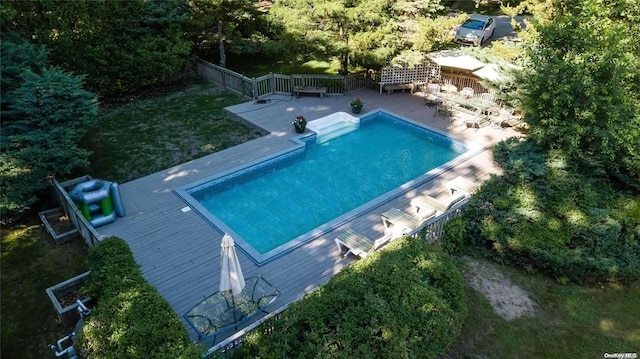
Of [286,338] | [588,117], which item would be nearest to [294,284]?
[286,338]

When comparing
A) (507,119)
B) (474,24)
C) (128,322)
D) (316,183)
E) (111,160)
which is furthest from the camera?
(474,24)

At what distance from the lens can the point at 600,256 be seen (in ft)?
29.9

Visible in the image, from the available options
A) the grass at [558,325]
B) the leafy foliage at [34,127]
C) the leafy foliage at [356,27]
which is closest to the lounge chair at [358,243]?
the grass at [558,325]

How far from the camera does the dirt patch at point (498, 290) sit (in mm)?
8312

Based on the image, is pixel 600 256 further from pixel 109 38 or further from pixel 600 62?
pixel 109 38

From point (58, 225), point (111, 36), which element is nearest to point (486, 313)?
point (58, 225)

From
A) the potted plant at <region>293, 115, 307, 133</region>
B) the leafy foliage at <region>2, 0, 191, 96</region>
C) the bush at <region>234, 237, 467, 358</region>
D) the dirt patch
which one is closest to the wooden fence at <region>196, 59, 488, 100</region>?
the leafy foliage at <region>2, 0, 191, 96</region>

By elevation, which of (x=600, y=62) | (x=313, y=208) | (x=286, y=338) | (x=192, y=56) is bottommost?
(x=313, y=208)

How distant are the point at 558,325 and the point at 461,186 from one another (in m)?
4.63

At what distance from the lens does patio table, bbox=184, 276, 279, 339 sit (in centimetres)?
719

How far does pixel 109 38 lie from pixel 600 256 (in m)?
17.7

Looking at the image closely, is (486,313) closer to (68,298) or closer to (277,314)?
(277,314)

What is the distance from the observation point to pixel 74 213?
9727mm

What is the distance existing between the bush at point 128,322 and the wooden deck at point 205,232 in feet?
4.18
